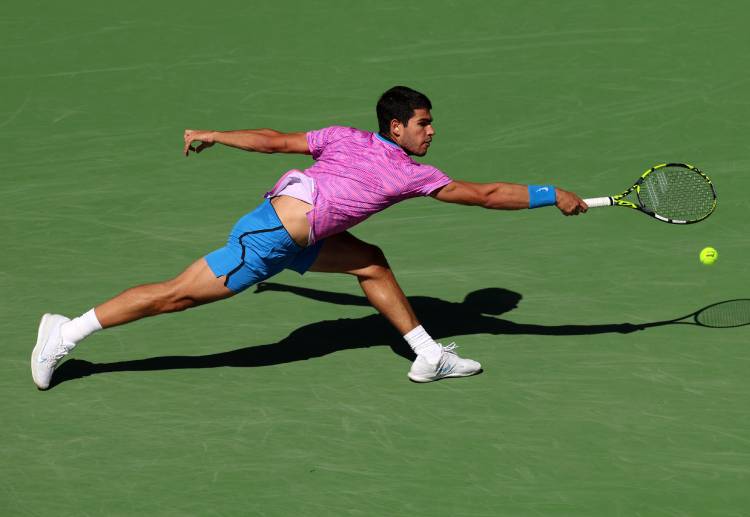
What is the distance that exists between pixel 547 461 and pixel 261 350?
233 cm

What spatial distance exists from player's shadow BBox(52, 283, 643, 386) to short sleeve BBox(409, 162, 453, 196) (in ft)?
3.81

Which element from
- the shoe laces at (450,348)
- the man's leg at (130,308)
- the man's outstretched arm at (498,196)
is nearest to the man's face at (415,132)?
the man's outstretched arm at (498,196)

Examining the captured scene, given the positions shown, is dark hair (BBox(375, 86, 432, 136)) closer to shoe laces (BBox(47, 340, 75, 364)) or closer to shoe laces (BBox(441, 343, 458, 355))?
shoe laces (BBox(441, 343, 458, 355))

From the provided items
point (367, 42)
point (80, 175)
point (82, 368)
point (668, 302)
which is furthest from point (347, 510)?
point (367, 42)

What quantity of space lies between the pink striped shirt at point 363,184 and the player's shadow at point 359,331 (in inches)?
39.6

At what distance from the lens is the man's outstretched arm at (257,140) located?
27.4ft

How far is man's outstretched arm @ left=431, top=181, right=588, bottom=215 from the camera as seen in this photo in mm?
7969

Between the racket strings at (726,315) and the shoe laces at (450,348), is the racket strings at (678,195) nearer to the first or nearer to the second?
the racket strings at (726,315)

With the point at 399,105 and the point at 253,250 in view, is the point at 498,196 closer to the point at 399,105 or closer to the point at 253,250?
the point at 399,105

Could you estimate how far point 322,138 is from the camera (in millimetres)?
8383

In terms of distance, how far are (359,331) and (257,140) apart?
1437 millimetres

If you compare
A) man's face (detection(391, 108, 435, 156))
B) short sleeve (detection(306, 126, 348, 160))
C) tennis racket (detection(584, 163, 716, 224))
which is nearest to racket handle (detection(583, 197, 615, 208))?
→ tennis racket (detection(584, 163, 716, 224))

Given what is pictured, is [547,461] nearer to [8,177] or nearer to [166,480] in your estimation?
[166,480]

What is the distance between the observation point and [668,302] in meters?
9.24
